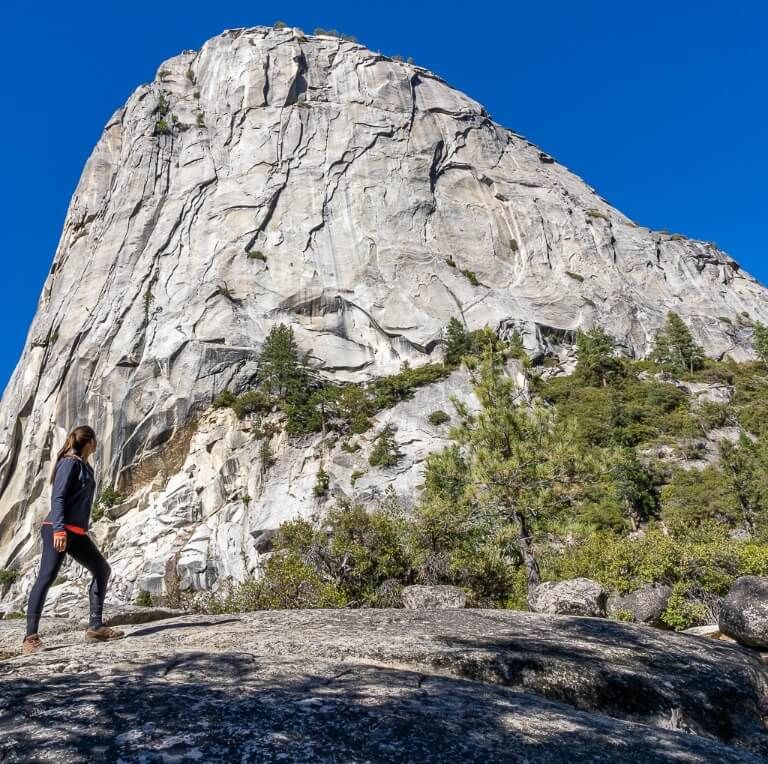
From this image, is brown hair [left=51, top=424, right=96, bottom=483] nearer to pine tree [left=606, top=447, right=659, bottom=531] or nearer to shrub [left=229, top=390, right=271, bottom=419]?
pine tree [left=606, top=447, right=659, bottom=531]

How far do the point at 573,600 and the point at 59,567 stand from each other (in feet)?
24.3

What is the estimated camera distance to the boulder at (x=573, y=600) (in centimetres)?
969

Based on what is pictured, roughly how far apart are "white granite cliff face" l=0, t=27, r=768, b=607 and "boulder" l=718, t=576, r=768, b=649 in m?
28.7

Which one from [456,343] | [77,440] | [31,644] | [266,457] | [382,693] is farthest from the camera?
[456,343]

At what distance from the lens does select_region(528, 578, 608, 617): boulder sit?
31.8 feet

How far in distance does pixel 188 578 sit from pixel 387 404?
17.5m

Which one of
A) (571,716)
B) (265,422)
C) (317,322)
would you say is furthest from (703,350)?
(571,716)

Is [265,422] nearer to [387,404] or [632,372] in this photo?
[387,404]

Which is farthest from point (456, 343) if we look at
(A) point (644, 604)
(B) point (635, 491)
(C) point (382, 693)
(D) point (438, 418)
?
(C) point (382, 693)

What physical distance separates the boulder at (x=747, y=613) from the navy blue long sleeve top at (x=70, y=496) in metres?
7.73

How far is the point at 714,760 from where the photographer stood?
3.62m

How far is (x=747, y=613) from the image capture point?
7832mm

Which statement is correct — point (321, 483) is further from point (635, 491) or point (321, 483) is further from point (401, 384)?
point (635, 491)

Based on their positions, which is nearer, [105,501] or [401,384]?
[105,501]
